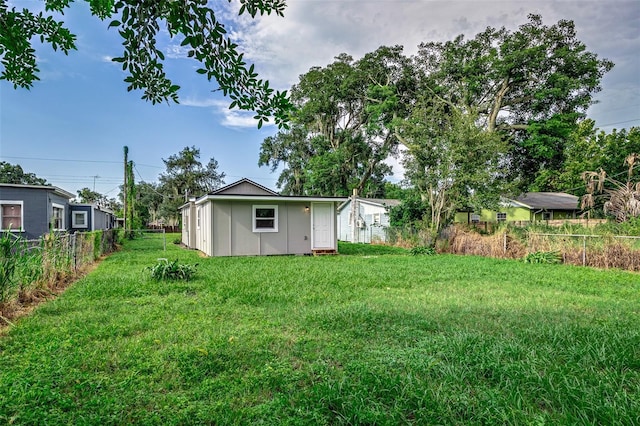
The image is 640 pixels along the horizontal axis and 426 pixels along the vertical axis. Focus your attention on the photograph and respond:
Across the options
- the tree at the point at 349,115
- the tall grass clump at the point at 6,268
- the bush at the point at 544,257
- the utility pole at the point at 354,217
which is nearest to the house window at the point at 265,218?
the tall grass clump at the point at 6,268

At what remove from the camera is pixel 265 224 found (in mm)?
13289

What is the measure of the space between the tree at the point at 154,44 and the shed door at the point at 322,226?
11792 mm

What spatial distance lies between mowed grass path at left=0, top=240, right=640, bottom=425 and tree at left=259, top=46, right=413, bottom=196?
20.6m

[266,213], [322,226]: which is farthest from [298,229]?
[266,213]

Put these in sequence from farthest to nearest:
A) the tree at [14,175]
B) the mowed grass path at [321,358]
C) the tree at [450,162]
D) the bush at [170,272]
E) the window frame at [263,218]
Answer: the tree at [14,175] → the tree at [450,162] → the window frame at [263,218] → the bush at [170,272] → the mowed grass path at [321,358]

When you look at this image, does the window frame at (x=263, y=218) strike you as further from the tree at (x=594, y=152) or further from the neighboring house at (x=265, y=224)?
the tree at (x=594, y=152)

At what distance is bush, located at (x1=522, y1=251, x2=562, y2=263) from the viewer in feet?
35.0

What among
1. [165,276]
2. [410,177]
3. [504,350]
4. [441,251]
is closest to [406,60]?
[410,177]

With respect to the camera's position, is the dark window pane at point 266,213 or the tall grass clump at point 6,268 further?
the dark window pane at point 266,213

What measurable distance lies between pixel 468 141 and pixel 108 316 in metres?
13.5

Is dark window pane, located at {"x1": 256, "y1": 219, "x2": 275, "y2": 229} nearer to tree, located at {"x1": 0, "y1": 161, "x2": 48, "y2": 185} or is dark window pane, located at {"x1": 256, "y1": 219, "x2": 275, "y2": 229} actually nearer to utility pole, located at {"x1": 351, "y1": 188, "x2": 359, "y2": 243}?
utility pole, located at {"x1": 351, "y1": 188, "x2": 359, "y2": 243}

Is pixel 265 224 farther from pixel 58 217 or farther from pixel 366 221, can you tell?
pixel 58 217

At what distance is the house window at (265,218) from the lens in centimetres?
1309

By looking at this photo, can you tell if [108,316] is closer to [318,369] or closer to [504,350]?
[318,369]
